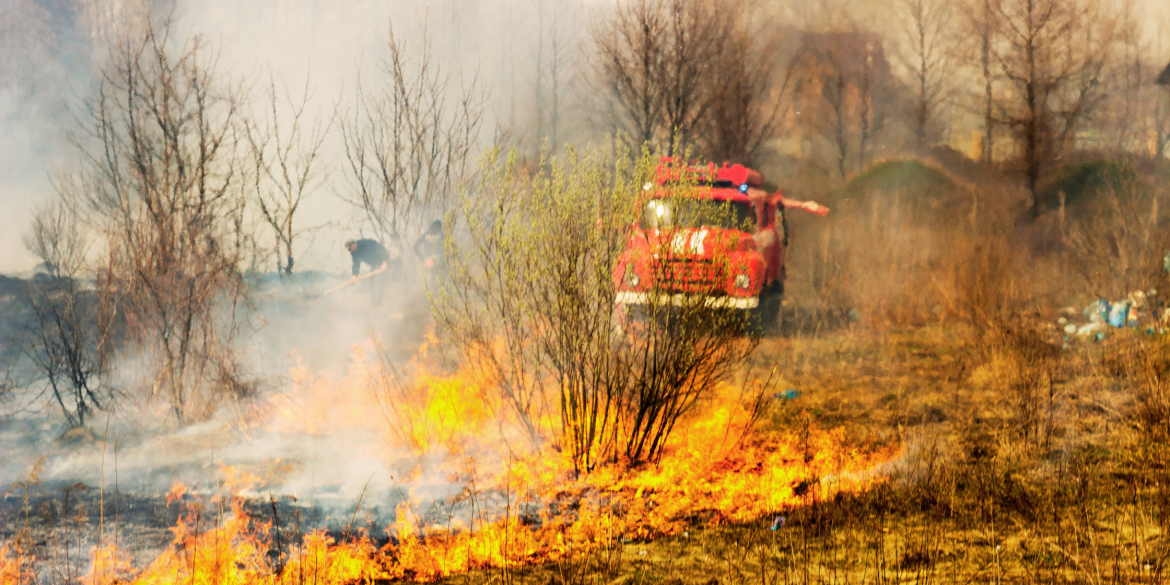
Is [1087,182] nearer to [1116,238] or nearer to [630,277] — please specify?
[1116,238]

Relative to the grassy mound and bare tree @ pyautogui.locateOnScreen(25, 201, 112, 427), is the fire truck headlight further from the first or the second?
the grassy mound

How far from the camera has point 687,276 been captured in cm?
580

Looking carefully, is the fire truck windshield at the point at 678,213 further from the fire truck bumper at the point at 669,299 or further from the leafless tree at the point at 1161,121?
the leafless tree at the point at 1161,121

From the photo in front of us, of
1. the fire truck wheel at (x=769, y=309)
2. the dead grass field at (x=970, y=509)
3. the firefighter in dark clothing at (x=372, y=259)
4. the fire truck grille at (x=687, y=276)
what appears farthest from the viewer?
the firefighter in dark clothing at (x=372, y=259)

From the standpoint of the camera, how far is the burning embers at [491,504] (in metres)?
5.29

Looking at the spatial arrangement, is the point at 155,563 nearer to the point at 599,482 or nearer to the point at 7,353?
the point at 599,482

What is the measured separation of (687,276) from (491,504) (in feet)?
8.14

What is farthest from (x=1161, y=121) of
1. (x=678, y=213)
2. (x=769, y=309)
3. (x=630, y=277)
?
(x=630, y=277)

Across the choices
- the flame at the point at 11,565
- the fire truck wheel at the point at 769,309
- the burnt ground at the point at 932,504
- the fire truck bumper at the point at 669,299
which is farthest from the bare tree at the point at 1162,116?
the flame at the point at 11,565

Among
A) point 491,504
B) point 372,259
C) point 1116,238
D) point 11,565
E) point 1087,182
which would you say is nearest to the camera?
point 11,565

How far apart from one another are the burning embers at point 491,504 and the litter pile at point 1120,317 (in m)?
4.62

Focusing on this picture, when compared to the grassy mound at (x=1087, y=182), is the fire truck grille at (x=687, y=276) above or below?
below

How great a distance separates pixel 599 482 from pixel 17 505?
17.0 feet

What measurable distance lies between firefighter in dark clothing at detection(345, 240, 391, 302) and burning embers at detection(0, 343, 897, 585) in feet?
9.37
